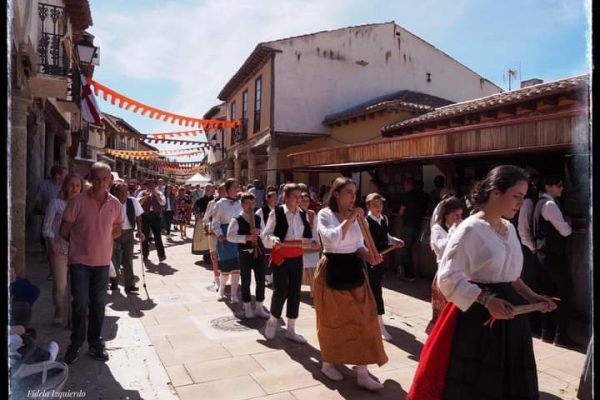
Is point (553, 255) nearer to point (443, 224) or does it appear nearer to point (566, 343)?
point (566, 343)

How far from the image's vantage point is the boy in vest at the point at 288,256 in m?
4.86

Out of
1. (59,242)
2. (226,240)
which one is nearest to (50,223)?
(59,242)

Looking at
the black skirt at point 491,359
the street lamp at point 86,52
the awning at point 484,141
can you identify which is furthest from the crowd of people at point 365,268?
the street lamp at point 86,52

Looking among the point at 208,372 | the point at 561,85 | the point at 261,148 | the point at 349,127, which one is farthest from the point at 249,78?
the point at 208,372

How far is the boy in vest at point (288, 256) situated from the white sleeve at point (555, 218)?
262 cm

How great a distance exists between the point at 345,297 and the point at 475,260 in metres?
1.55

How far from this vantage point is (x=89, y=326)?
14.0 ft

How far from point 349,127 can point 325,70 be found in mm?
3173

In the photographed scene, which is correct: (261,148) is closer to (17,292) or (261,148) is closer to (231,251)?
(231,251)

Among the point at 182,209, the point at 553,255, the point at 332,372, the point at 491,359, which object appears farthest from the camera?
the point at 182,209

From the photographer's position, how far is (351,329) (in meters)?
3.78

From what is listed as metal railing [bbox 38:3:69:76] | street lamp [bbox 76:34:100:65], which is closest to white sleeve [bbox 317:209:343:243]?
metal railing [bbox 38:3:69:76]

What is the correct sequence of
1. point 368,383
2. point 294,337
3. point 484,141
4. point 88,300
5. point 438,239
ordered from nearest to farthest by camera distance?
1. point 368,383
2. point 88,300
3. point 438,239
4. point 294,337
5. point 484,141

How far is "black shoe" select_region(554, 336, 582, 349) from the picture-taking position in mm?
4770
